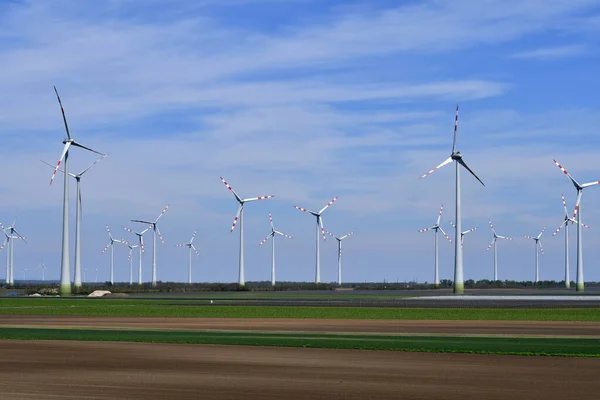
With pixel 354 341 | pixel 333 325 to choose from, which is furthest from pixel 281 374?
pixel 333 325

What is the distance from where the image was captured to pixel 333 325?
6316 centimetres

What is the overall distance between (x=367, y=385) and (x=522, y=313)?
51799mm

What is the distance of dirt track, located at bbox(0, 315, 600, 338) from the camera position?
56.2 metres

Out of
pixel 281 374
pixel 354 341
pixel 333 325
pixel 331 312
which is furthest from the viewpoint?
pixel 331 312

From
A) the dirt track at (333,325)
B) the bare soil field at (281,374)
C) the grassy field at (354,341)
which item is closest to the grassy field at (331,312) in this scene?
the dirt track at (333,325)

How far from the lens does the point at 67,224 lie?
132 meters

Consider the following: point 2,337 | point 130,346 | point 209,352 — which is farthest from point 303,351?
point 2,337

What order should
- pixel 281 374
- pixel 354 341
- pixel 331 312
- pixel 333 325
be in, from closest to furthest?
pixel 281 374 → pixel 354 341 → pixel 333 325 → pixel 331 312

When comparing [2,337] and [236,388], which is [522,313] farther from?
[236,388]

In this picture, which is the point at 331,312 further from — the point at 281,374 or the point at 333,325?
the point at 281,374

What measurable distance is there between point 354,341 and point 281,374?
14.5 meters

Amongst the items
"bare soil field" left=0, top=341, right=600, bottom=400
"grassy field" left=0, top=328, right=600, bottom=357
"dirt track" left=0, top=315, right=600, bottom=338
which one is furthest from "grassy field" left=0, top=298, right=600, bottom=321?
"bare soil field" left=0, top=341, right=600, bottom=400

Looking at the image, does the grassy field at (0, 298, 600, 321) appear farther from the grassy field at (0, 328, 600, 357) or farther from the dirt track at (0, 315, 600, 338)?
the grassy field at (0, 328, 600, 357)

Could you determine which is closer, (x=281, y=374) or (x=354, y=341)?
(x=281, y=374)
